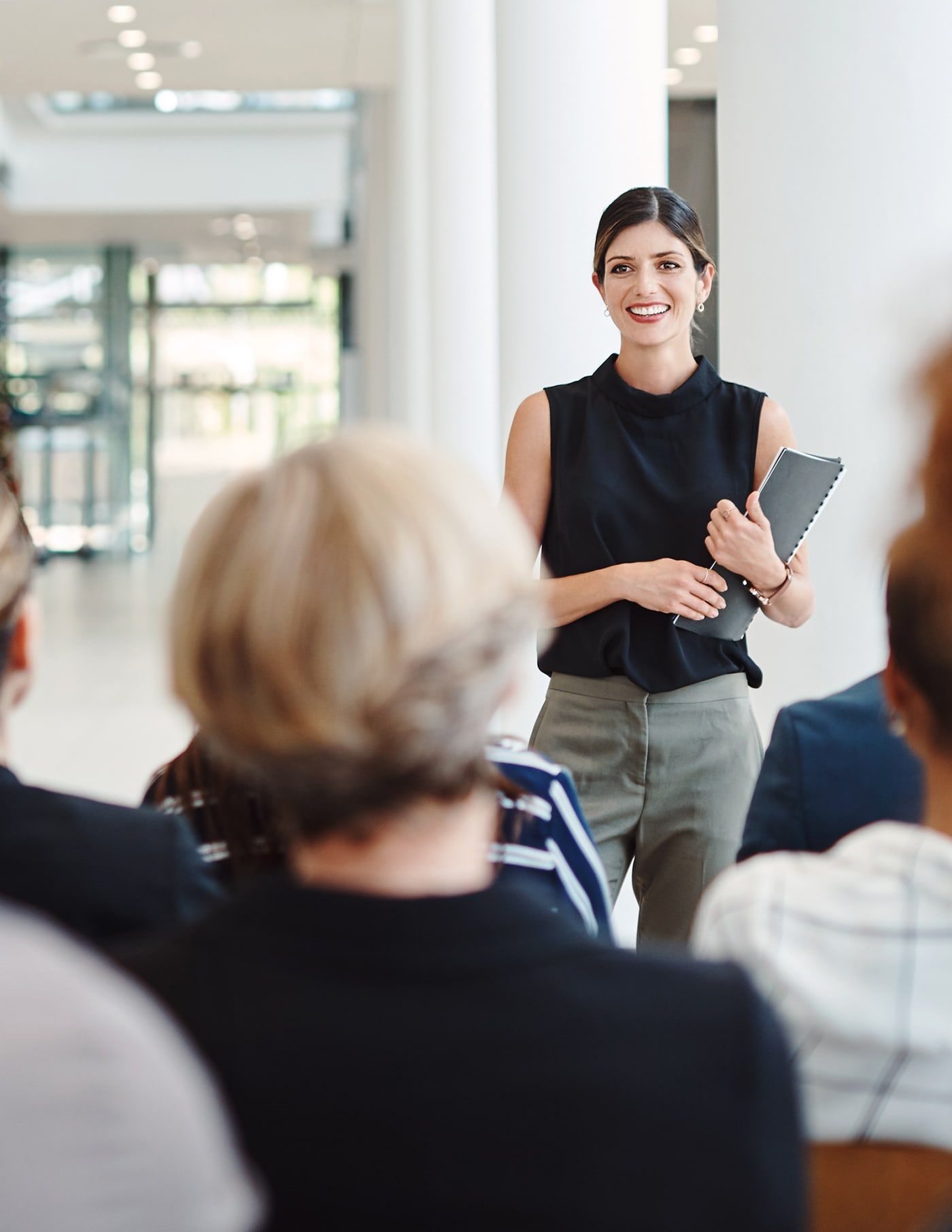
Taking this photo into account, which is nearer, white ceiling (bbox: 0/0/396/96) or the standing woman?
the standing woman

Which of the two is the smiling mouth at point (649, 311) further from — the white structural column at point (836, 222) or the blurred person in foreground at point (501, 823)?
the blurred person in foreground at point (501, 823)

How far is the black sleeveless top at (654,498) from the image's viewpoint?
234cm

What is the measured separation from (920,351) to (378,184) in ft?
40.8

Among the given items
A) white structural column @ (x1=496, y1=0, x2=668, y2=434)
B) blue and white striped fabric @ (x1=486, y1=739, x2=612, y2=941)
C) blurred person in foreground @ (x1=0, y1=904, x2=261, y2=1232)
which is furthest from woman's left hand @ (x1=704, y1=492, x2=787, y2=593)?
blurred person in foreground @ (x1=0, y1=904, x2=261, y2=1232)

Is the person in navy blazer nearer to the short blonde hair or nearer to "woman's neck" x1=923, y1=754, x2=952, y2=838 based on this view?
"woman's neck" x1=923, y1=754, x2=952, y2=838

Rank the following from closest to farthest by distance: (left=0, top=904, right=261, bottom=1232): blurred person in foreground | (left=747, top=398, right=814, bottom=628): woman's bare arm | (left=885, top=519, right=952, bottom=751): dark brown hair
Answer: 1. (left=0, top=904, right=261, bottom=1232): blurred person in foreground
2. (left=885, top=519, right=952, bottom=751): dark brown hair
3. (left=747, top=398, right=814, bottom=628): woman's bare arm

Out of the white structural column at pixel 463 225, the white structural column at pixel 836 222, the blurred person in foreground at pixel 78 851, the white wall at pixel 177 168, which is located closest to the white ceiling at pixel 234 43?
the white structural column at pixel 463 225

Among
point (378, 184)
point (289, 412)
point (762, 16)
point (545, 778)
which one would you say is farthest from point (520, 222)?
point (289, 412)

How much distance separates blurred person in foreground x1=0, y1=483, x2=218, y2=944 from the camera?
1183 mm

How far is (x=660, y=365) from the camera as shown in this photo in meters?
2.39

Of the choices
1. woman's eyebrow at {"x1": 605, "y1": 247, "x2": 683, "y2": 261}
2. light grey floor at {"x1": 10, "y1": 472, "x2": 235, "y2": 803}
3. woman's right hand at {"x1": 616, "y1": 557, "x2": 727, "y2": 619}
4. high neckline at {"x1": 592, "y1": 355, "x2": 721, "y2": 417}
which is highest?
woman's eyebrow at {"x1": 605, "y1": 247, "x2": 683, "y2": 261}

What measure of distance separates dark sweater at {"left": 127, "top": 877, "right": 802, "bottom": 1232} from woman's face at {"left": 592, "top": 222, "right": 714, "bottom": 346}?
5.51ft

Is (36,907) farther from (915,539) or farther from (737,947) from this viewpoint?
(915,539)

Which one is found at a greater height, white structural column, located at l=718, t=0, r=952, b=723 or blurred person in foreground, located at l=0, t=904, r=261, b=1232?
white structural column, located at l=718, t=0, r=952, b=723
